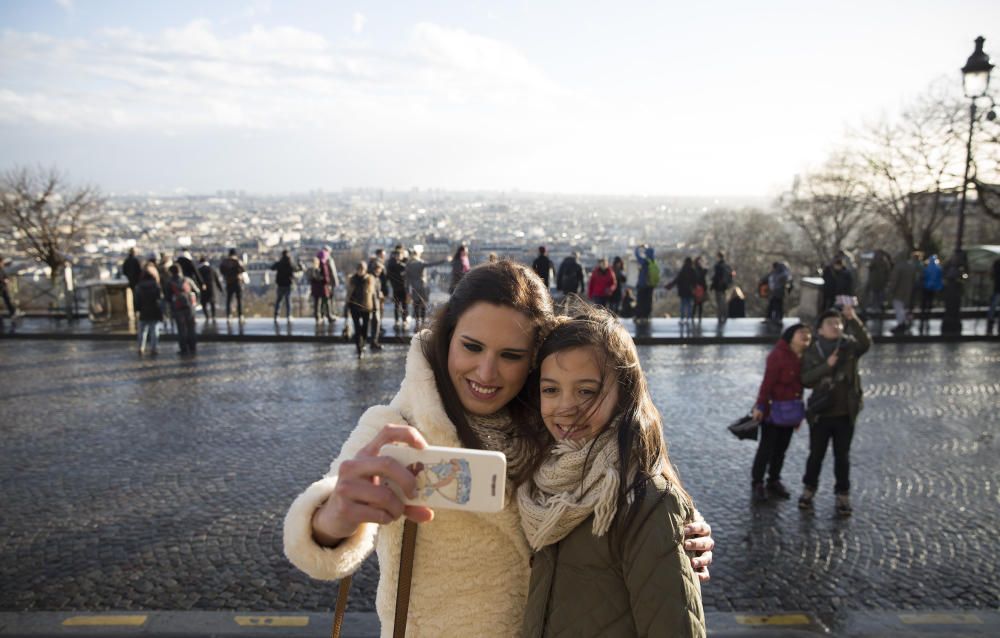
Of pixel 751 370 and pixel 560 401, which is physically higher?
pixel 560 401

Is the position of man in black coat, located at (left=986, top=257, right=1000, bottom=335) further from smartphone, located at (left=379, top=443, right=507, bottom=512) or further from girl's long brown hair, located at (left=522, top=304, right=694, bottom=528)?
smartphone, located at (left=379, top=443, right=507, bottom=512)

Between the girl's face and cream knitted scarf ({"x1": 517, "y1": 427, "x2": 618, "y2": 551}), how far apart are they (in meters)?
0.03

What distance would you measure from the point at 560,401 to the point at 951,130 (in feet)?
79.0

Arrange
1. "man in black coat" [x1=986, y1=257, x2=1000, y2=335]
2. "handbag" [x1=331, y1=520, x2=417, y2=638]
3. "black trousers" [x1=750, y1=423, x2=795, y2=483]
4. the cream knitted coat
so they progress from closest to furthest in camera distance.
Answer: "handbag" [x1=331, y1=520, x2=417, y2=638] < the cream knitted coat < "black trousers" [x1=750, y1=423, x2=795, y2=483] < "man in black coat" [x1=986, y1=257, x2=1000, y2=335]

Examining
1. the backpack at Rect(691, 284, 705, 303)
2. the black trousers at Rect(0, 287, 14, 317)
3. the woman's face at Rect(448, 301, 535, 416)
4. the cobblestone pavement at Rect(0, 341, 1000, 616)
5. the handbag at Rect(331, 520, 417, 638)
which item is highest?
the woman's face at Rect(448, 301, 535, 416)

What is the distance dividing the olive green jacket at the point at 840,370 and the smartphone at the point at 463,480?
518 cm

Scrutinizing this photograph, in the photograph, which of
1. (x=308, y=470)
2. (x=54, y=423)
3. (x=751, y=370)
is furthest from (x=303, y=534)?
(x=751, y=370)

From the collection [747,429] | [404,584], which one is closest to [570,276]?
[747,429]

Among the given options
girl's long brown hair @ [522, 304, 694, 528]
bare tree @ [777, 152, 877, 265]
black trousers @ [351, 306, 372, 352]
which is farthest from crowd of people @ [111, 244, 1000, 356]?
girl's long brown hair @ [522, 304, 694, 528]

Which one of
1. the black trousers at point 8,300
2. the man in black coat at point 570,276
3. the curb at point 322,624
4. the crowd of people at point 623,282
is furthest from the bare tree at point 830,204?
the black trousers at point 8,300

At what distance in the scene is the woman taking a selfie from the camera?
1771 mm

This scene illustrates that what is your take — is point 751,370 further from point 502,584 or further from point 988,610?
point 502,584

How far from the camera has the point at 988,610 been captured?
14.3 feet

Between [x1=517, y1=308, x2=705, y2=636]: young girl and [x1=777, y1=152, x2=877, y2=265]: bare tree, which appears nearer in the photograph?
[x1=517, y1=308, x2=705, y2=636]: young girl
